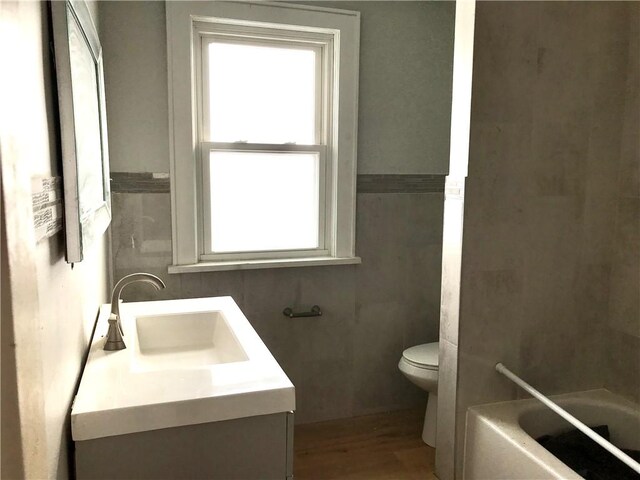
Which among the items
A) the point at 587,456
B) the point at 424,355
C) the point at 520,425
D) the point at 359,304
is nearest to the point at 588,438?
the point at 587,456

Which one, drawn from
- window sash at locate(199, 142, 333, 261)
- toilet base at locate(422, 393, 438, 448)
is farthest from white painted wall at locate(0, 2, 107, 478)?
toilet base at locate(422, 393, 438, 448)

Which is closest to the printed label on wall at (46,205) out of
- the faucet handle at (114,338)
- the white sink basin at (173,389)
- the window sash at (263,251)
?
the white sink basin at (173,389)

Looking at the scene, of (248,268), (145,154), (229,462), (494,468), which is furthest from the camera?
(248,268)

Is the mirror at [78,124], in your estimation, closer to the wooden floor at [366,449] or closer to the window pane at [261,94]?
the window pane at [261,94]

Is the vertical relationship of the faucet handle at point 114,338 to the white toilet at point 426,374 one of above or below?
above

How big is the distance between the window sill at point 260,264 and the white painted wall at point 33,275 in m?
1.13

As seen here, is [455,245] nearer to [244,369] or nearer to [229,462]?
[244,369]

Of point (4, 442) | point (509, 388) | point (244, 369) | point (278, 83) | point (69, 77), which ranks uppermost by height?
point (278, 83)

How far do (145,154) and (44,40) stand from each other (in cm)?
152

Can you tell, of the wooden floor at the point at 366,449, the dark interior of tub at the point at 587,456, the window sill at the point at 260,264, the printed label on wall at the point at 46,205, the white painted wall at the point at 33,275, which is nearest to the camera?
the white painted wall at the point at 33,275

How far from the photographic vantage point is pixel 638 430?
79.8 inches

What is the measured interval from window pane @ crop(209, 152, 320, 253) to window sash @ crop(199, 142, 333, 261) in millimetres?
25

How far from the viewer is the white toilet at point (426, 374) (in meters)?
2.57

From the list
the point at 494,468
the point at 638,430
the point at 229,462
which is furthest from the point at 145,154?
the point at 638,430
